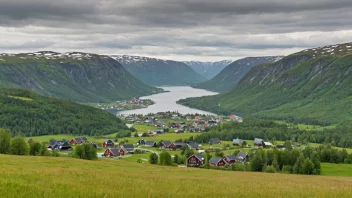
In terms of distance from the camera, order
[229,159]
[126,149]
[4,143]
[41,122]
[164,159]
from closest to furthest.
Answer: [4,143] < [164,159] < [229,159] < [126,149] < [41,122]

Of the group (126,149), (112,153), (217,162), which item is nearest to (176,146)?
(126,149)

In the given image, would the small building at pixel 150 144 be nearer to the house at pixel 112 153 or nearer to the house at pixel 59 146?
the house at pixel 112 153

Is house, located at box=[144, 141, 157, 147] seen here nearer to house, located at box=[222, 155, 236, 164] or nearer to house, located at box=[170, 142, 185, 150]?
house, located at box=[170, 142, 185, 150]

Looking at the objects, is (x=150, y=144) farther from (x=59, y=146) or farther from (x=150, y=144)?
(x=59, y=146)

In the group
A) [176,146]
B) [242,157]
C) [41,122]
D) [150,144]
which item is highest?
[242,157]

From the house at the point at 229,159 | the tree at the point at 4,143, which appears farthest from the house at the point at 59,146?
the house at the point at 229,159

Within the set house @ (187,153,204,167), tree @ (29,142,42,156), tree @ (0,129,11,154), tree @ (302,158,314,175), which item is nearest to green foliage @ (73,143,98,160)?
tree @ (29,142,42,156)

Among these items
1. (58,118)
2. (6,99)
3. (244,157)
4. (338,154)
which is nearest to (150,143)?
(244,157)
